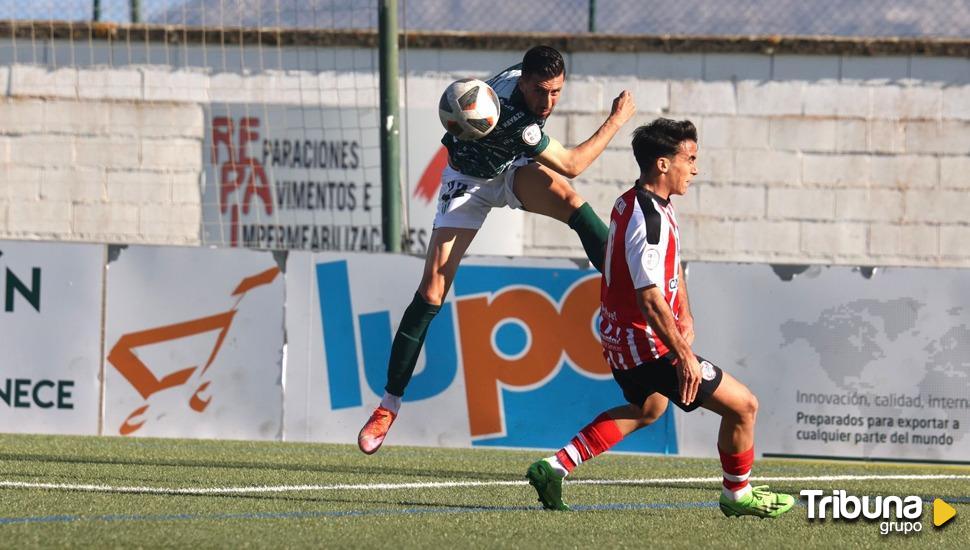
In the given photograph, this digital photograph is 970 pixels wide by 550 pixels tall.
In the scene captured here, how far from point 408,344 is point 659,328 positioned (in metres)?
1.93

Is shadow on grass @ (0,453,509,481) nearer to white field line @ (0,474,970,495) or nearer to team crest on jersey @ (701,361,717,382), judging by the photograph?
white field line @ (0,474,970,495)

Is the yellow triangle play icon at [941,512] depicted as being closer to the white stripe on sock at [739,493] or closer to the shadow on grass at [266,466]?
the white stripe on sock at [739,493]

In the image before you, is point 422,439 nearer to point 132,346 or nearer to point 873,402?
point 132,346

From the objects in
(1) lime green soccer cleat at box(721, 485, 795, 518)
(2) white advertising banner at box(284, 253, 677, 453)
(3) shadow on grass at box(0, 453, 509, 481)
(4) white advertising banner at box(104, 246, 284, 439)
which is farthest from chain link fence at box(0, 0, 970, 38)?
(1) lime green soccer cleat at box(721, 485, 795, 518)

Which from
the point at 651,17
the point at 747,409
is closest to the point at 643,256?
the point at 747,409

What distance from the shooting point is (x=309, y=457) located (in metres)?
8.84

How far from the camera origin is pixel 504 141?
7160 millimetres

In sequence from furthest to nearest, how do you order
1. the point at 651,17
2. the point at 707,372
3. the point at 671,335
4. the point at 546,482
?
the point at 651,17 < the point at 546,482 < the point at 707,372 < the point at 671,335

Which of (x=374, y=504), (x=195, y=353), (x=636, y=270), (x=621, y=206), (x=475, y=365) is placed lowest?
(x=374, y=504)

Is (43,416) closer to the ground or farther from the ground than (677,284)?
closer to the ground

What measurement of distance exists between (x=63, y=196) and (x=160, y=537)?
9.53 m

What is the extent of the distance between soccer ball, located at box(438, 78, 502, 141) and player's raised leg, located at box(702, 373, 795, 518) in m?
1.81

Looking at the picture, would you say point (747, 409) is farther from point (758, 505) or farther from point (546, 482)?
point (546, 482)

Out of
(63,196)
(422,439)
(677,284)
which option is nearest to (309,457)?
(422,439)
